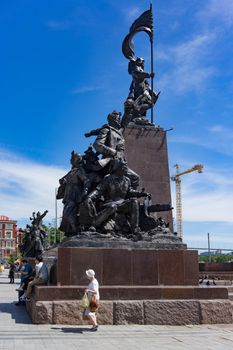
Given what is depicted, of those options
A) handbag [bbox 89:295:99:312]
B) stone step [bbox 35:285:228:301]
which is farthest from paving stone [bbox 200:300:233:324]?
handbag [bbox 89:295:99:312]

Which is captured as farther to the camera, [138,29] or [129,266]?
[138,29]

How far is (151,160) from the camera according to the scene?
16.5m

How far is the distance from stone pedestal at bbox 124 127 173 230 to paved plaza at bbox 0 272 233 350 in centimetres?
691

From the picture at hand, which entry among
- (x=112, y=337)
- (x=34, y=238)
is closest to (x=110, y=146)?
(x=112, y=337)

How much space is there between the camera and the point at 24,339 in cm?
781

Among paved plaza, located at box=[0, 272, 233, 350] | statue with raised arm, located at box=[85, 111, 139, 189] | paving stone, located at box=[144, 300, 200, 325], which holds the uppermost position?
statue with raised arm, located at box=[85, 111, 139, 189]

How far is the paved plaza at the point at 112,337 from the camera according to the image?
7.52 m

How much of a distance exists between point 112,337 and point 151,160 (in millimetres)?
8970

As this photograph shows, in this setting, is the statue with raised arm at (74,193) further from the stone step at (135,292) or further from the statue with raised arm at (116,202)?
the stone step at (135,292)

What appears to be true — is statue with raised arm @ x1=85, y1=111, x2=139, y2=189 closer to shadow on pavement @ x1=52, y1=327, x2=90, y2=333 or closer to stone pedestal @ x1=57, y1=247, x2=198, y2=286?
stone pedestal @ x1=57, y1=247, x2=198, y2=286

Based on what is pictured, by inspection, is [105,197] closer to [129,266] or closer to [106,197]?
[106,197]

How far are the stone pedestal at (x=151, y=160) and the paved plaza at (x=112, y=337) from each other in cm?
691

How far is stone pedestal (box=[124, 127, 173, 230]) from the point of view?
16.3 m

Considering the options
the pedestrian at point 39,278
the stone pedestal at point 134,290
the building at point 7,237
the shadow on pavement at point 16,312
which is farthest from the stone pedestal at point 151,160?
the building at point 7,237
